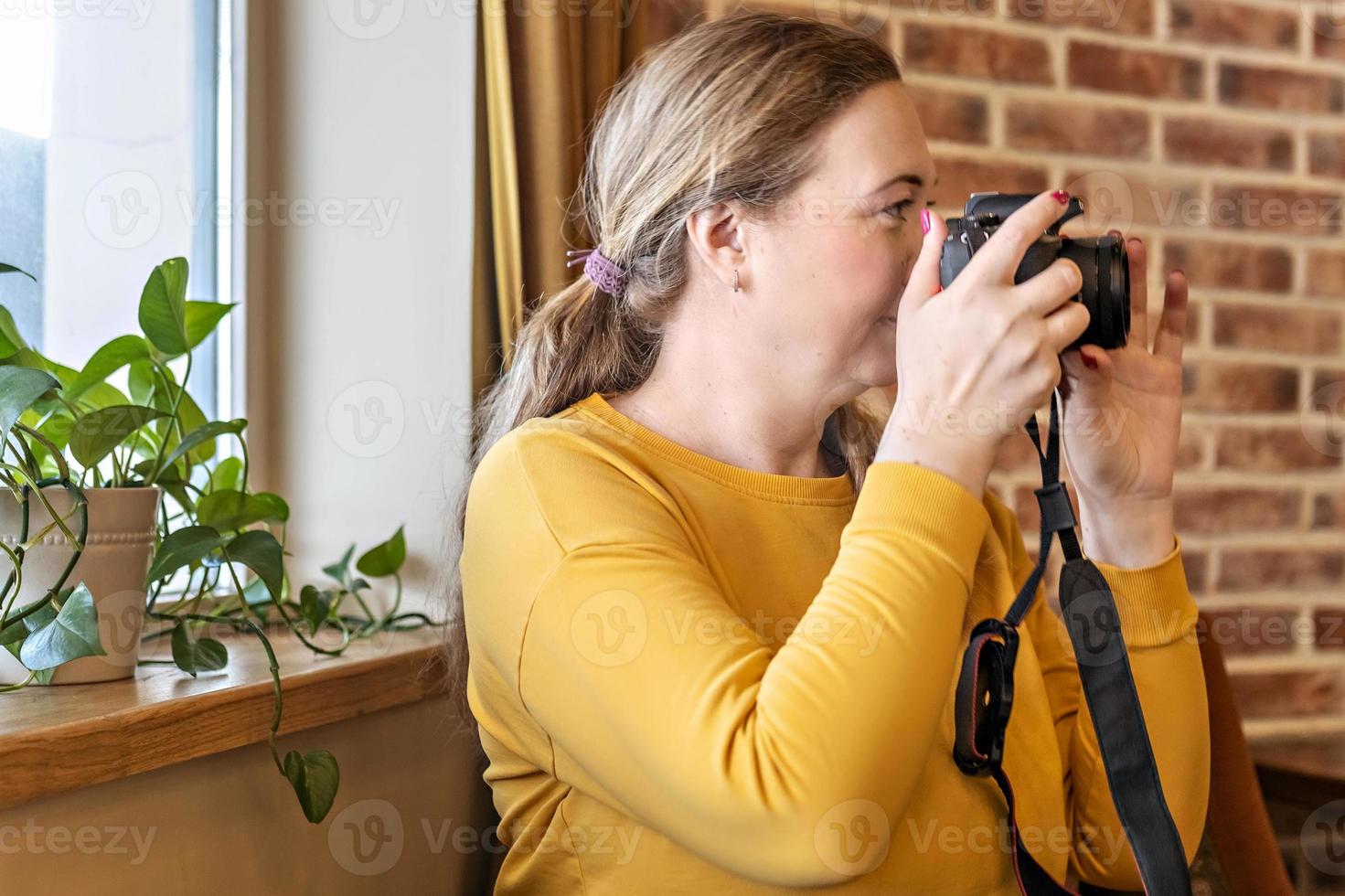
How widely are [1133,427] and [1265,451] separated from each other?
2.49ft

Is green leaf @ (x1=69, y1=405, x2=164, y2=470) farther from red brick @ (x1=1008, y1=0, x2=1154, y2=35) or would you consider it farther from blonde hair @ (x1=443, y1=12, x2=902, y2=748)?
red brick @ (x1=1008, y1=0, x2=1154, y2=35)

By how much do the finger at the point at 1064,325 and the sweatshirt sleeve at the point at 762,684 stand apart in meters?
0.12

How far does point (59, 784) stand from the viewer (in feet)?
2.15

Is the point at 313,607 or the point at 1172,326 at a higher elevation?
the point at 1172,326

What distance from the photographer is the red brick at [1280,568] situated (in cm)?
156

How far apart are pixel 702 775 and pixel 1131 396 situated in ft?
1.66

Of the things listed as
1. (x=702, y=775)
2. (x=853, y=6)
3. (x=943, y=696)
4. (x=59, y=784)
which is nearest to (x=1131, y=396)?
(x=943, y=696)

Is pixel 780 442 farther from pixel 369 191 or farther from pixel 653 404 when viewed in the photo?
pixel 369 191

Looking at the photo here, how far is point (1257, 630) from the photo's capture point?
157cm

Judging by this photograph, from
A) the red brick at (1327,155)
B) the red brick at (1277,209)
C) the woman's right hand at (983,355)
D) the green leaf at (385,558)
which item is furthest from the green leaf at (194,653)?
the red brick at (1327,155)

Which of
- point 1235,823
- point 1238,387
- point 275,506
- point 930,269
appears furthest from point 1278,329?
point 275,506

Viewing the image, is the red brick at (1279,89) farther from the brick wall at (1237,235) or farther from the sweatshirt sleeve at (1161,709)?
the sweatshirt sleeve at (1161,709)

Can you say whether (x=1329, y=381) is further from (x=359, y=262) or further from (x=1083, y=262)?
(x=359, y=262)

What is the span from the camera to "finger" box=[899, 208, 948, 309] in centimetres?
77
